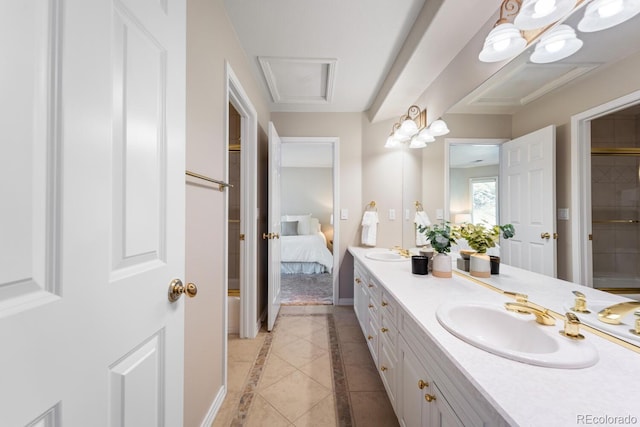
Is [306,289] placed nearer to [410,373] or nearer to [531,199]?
[410,373]

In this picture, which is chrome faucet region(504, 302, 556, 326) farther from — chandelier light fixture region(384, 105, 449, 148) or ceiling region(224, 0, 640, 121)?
chandelier light fixture region(384, 105, 449, 148)

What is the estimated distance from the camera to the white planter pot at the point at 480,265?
4.72ft

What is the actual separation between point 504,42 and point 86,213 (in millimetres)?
1653

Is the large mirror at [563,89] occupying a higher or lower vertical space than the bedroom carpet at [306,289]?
higher

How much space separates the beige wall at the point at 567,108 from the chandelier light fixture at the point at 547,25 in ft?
0.48

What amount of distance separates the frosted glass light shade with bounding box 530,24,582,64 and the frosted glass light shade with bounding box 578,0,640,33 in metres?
0.04

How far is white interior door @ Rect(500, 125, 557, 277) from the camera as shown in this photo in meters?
1.09

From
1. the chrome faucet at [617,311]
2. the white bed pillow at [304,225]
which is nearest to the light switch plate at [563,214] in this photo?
the chrome faucet at [617,311]

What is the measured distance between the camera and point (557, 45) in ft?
3.25

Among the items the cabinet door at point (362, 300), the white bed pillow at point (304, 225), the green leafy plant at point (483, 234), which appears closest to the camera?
the green leafy plant at point (483, 234)

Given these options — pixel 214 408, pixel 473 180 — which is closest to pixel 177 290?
pixel 214 408

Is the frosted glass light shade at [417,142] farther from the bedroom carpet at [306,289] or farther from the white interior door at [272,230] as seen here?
the bedroom carpet at [306,289]

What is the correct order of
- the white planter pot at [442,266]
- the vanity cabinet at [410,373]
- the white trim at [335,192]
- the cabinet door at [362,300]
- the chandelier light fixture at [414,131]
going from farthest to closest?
1. the white trim at [335,192]
2. the cabinet door at [362,300]
3. the chandelier light fixture at [414,131]
4. the white planter pot at [442,266]
5. the vanity cabinet at [410,373]

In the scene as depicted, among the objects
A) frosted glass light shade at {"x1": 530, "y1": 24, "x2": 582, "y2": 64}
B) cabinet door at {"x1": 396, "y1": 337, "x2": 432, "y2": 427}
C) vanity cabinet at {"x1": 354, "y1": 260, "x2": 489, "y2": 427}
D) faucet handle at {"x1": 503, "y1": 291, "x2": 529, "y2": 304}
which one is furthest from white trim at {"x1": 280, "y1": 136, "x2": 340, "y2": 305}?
frosted glass light shade at {"x1": 530, "y1": 24, "x2": 582, "y2": 64}
